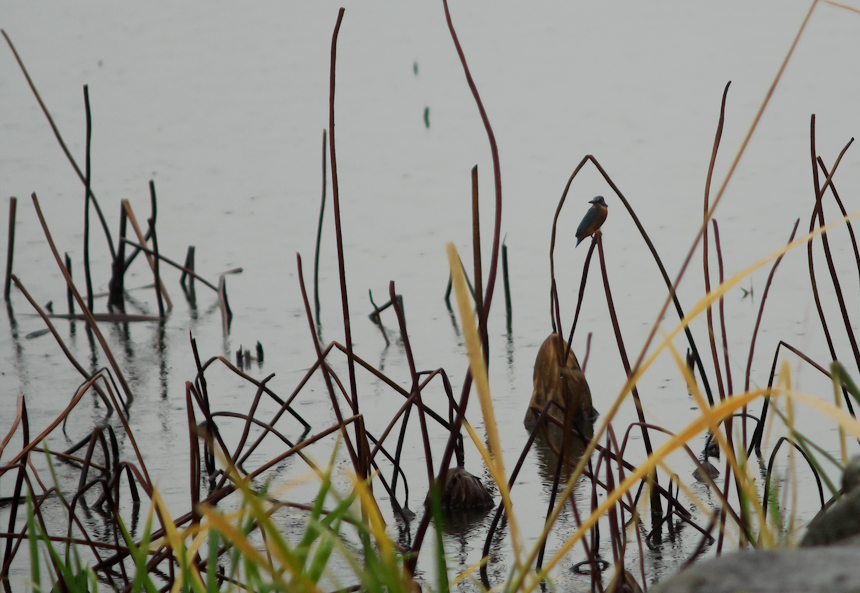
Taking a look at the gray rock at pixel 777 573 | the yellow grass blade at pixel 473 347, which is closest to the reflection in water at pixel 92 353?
the yellow grass blade at pixel 473 347

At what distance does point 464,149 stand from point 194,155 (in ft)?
6.18

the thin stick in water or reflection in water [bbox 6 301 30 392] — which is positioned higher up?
the thin stick in water

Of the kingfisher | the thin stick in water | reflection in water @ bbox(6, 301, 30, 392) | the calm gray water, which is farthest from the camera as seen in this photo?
the thin stick in water

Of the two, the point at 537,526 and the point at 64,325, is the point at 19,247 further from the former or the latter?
the point at 537,526

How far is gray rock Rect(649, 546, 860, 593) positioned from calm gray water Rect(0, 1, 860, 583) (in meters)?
1.21

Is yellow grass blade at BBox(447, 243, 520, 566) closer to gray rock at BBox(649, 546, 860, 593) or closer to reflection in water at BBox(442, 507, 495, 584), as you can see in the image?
gray rock at BBox(649, 546, 860, 593)

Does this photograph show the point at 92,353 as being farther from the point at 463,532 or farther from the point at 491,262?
the point at 491,262

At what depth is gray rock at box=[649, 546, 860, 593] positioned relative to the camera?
36.8 inches

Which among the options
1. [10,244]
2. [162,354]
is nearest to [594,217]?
[162,354]

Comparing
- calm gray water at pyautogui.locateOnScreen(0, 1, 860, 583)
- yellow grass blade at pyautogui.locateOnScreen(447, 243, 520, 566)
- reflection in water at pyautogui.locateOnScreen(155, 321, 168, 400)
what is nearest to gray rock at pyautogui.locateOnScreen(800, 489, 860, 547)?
yellow grass blade at pyautogui.locateOnScreen(447, 243, 520, 566)

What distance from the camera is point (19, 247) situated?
5.47 metres

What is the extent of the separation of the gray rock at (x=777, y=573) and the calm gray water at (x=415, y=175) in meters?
1.21

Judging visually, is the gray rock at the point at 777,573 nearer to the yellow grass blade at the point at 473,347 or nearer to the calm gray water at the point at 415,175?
the yellow grass blade at the point at 473,347

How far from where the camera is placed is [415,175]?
6832 mm
